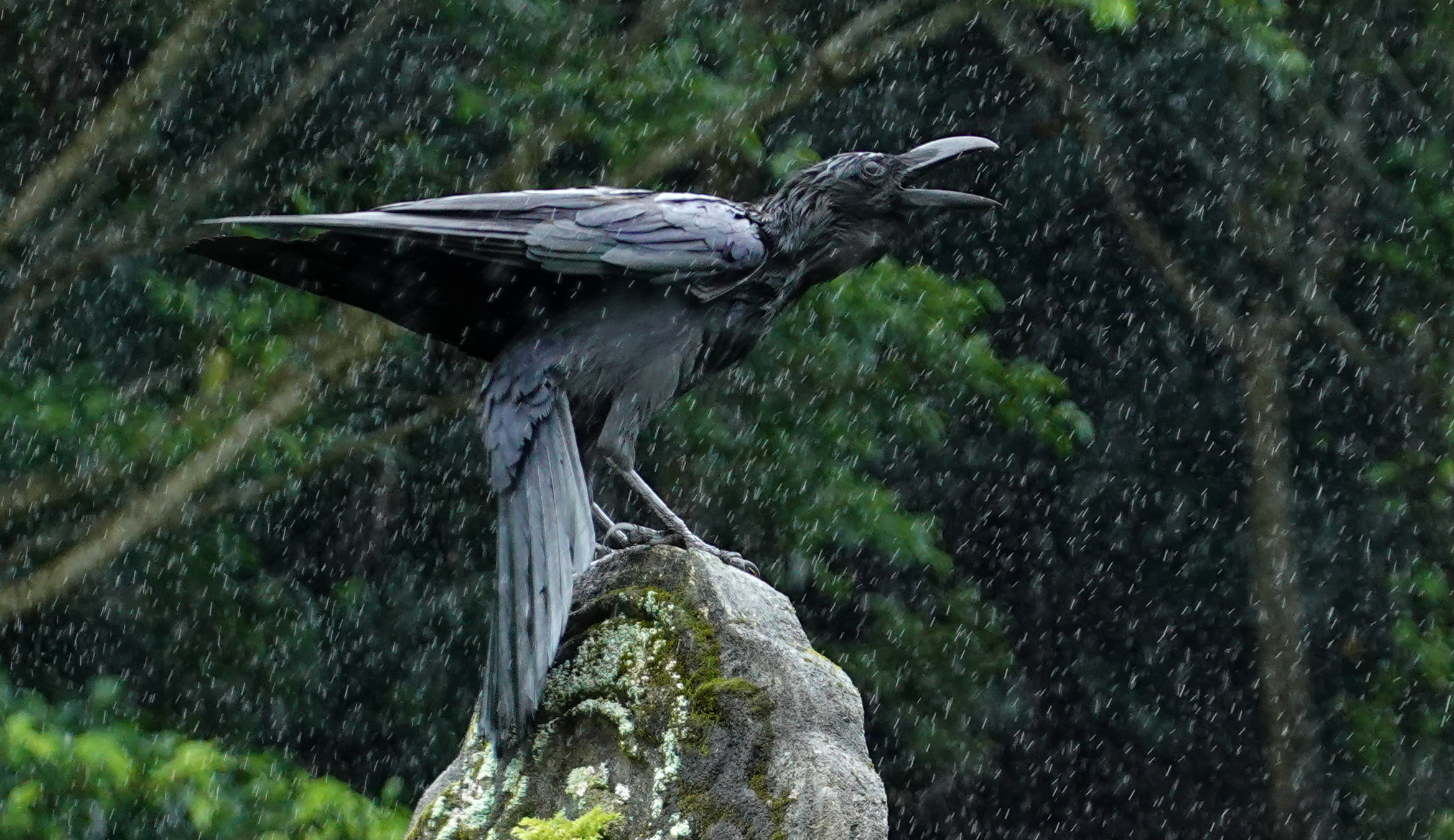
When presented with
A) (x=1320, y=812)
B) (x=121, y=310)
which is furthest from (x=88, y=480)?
(x=1320, y=812)

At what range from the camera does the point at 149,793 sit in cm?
619

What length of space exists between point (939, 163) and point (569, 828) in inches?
60.7

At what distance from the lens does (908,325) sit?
7559 mm

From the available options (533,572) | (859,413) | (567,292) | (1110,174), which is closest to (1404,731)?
(1110,174)

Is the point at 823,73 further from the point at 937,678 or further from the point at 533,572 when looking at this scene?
the point at 533,572

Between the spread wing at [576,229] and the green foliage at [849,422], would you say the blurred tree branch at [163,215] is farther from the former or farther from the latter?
the spread wing at [576,229]

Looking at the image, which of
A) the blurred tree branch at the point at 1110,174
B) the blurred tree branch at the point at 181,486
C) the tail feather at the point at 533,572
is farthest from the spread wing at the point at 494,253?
the blurred tree branch at the point at 1110,174

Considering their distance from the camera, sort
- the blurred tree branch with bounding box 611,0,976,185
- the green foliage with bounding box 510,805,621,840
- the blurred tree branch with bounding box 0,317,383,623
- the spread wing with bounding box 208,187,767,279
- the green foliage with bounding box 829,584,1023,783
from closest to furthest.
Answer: the green foliage with bounding box 510,805,621,840 < the spread wing with bounding box 208,187,767,279 < the blurred tree branch with bounding box 0,317,383,623 < the blurred tree branch with bounding box 611,0,976,185 < the green foliage with bounding box 829,584,1023,783

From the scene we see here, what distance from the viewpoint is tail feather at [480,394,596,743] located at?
326 centimetres

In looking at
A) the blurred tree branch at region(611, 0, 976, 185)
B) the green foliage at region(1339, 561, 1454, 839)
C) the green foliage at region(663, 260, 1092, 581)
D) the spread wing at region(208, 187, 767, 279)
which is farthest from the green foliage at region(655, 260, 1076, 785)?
the spread wing at region(208, 187, 767, 279)

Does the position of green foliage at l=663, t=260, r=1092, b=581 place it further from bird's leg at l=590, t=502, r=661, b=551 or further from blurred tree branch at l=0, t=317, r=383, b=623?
bird's leg at l=590, t=502, r=661, b=551

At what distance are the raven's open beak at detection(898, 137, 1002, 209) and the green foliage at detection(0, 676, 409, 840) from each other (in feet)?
11.0

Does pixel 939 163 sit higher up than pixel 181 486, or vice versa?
pixel 939 163

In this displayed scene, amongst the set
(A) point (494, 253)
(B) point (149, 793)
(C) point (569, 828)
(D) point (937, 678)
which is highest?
(A) point (494, 253)
